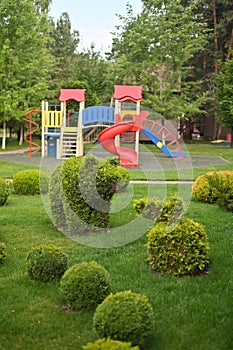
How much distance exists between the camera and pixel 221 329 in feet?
14.1

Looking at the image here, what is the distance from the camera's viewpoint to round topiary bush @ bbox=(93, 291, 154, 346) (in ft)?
12.6

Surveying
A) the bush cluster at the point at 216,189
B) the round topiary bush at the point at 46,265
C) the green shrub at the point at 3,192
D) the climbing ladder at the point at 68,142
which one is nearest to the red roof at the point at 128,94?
the climbing ladder at the point at 68,142

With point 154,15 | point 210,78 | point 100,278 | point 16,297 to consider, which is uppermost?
point 154,15

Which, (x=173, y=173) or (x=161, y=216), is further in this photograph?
(x=173, y=173)

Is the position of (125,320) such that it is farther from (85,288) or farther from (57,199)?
(57,199)

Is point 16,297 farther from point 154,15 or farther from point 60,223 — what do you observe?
point 154,15

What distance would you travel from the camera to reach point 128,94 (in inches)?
777

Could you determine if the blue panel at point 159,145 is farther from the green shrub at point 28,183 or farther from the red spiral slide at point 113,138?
the green shrub at point 28,183

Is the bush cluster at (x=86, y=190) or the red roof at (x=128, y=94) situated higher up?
the red roof at (x=128, y=94)

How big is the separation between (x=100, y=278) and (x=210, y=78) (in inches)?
1164

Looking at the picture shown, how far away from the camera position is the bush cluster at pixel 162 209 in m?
6.31

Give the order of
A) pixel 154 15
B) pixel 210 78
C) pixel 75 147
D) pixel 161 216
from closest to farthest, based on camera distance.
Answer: pixel 161 216 < pixel 75 147 < pixel 154 15 < pixel 210 78

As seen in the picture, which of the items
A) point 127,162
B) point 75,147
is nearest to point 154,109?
point 75,147

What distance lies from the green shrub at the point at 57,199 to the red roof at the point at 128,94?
12220 millimetres
